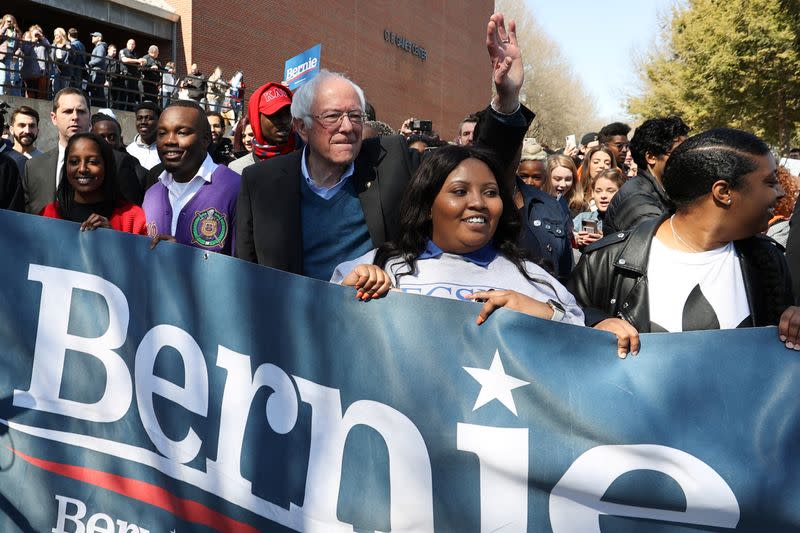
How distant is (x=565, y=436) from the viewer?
2.40 m

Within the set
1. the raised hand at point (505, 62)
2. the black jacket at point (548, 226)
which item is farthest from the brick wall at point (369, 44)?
the raised hand at point (505, 62)

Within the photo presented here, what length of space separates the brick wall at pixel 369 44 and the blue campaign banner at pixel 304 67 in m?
16.2

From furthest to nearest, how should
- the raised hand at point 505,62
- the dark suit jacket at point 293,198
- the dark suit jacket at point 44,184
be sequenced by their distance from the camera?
the dark suit jacket at point 44,184 → the dark suit jacket at point 293,198 → the raised hand at point 505,62

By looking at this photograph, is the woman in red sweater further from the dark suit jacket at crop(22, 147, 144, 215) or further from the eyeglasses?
the eyeglasses

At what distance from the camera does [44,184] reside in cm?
514

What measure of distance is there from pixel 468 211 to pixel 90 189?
2182 mm

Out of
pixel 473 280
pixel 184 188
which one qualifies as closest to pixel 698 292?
pixel 473 280

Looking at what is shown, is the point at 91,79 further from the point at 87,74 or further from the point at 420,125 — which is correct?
the point at 420,125

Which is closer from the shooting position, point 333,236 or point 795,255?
point 333,236

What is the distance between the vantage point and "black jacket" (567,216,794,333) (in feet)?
8.65

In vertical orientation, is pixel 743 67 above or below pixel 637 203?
above

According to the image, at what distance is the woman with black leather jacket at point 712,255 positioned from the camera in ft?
8.54

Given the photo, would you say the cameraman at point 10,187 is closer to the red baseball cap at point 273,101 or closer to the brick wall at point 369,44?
the red baseball cap at point 273,101

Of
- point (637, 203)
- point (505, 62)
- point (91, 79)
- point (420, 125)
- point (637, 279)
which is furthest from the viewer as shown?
point (91, 79)
